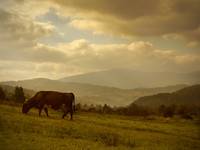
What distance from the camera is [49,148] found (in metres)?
23.7

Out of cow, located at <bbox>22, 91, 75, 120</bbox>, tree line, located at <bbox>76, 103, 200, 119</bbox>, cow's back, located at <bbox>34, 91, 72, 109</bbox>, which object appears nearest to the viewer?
cow, located at <bbox>22, 91, 75, 120</bbox>

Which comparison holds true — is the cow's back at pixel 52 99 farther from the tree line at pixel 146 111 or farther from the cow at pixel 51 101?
the tree line at pixel 146 111

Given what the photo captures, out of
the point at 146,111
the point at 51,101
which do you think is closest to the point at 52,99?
the point at 51,101

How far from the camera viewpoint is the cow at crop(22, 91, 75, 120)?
4266 centimetres

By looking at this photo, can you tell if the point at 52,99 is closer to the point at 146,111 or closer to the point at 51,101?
the point at 51,101

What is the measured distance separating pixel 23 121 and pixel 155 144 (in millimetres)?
11740

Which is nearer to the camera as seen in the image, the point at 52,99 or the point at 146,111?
the point at 52,99

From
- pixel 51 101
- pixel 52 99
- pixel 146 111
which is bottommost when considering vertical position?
pixel 51 101

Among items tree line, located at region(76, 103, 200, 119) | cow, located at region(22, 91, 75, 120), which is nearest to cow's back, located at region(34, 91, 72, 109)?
cow, located at region(22, 91, 75, 120)

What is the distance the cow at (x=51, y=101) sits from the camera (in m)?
42.7

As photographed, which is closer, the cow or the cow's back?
the cow

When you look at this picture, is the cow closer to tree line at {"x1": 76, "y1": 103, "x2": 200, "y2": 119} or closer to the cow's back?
the cow's back

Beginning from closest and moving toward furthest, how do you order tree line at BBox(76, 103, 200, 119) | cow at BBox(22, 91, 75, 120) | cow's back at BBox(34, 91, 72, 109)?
cow at BBox(22, 91, 75, 120)
cow's back at BBox(34, 91, 72, 109)
tree line at BBox(76, 103, 200, 119)

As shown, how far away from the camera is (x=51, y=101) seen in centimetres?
4344
